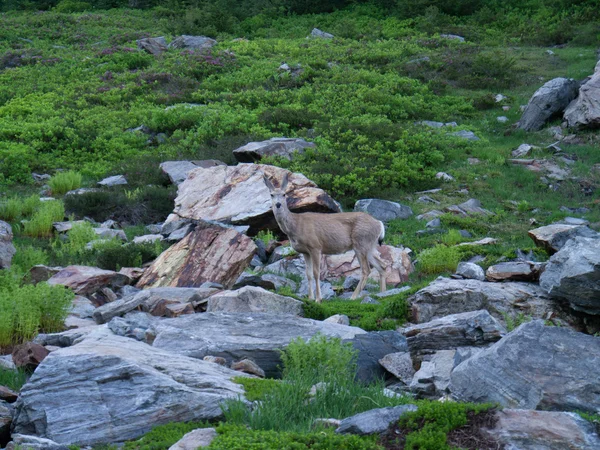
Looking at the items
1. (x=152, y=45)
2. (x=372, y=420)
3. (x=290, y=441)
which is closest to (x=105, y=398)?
(x=290, y=441)

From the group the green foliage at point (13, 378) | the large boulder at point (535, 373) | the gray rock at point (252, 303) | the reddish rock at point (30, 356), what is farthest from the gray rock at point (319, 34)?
the large boulder at point (535, 373)

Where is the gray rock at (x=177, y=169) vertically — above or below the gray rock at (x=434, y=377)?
below

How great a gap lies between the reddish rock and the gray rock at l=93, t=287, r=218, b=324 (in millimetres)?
2634

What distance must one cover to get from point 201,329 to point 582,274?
4.89 m

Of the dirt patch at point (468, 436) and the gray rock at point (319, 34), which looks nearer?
the dirt patch at point (468, 436)

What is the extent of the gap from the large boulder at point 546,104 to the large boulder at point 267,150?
8264 millimetres

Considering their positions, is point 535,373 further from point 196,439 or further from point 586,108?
point 586,108

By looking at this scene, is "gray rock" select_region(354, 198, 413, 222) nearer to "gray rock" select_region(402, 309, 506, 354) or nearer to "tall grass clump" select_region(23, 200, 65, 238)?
"tall grass clump" select_region(23, 200, 65, 238)

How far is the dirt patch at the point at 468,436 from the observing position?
6453 millimetres

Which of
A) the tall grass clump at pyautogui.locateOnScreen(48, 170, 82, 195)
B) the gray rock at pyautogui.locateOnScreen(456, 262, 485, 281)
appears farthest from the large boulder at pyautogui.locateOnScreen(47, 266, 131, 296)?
the tall grass clump at pyautogui.locateOnScreen(48, 170, 82, 195)

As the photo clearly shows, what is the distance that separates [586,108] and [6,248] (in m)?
19.5

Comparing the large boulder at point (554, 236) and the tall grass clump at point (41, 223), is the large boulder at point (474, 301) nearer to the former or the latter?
the large boulder at point (554, 236)

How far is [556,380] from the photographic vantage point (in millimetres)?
7688

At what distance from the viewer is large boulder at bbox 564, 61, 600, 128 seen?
28.0 m
